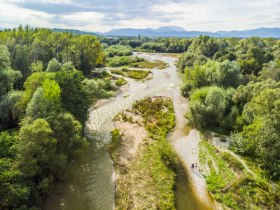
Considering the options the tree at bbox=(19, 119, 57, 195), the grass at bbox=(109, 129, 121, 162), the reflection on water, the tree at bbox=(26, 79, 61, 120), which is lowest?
the reflection on water

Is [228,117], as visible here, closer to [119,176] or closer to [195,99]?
[195,99]

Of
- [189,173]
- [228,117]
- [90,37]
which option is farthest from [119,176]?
[90,37]

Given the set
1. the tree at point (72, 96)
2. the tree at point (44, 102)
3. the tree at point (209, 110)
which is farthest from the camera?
the tree at point (209, 110)

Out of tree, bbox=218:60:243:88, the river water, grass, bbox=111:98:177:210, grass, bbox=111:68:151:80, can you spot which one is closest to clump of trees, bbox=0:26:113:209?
the river water

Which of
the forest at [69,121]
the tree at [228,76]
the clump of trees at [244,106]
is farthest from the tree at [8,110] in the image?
the tree at [228,76]

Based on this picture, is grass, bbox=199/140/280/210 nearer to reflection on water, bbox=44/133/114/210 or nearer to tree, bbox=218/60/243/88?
reflection on water, bbox=44/133/114/210

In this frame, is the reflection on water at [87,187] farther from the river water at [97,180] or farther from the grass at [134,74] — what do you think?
the grass at [134,74]
